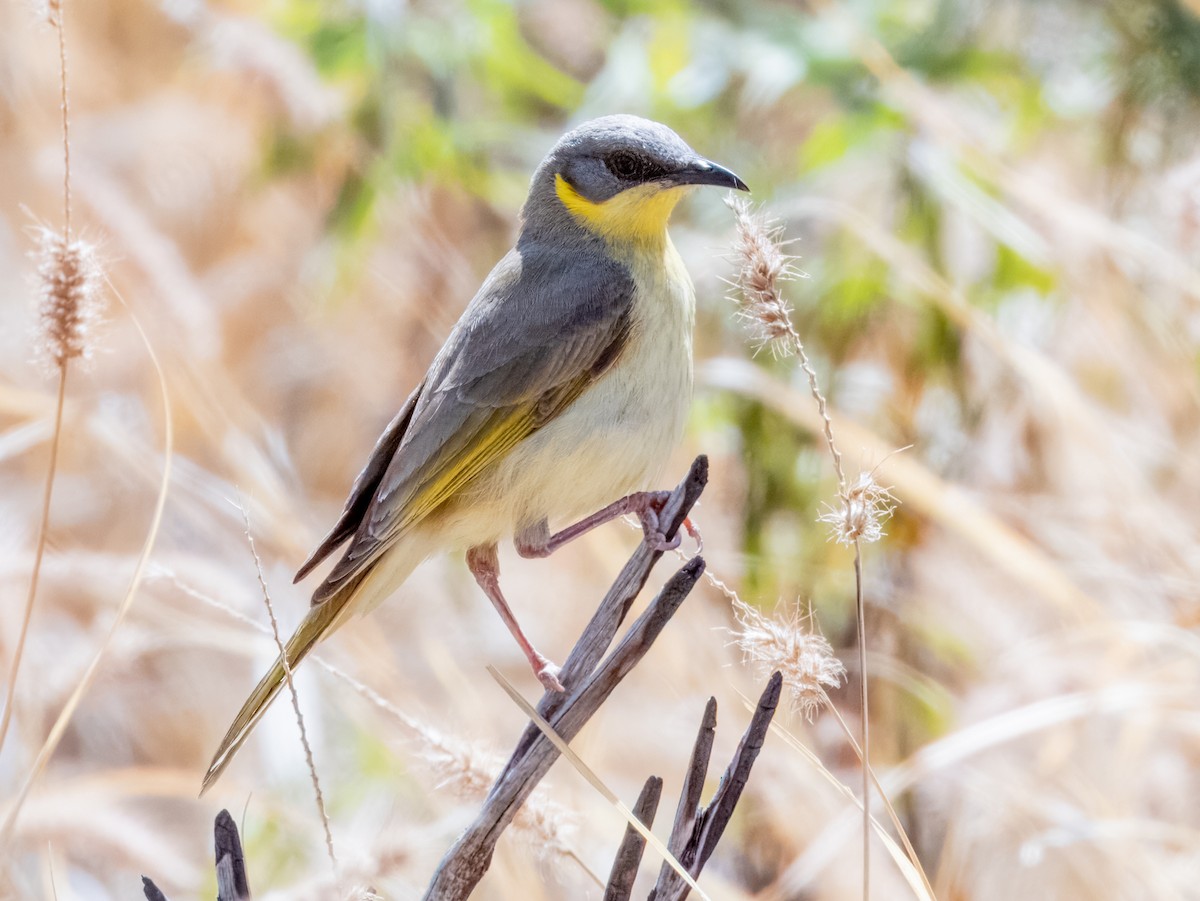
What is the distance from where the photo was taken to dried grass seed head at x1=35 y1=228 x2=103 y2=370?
1804 millimetres

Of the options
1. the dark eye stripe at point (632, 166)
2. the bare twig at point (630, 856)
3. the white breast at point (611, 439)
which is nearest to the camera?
the bare twig at point (630, 856)

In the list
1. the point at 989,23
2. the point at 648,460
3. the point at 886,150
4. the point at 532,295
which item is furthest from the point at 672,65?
the point at 648,460

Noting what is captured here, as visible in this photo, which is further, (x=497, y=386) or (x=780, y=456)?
(x=780, y=456)

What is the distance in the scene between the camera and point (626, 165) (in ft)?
8.98

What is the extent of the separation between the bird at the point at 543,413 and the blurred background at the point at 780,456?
548 mm

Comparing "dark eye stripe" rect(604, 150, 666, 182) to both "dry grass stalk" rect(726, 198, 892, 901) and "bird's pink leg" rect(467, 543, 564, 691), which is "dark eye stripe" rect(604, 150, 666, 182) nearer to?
"bird's pink leg" rect(467, 543, 564, 691)

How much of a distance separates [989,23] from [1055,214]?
932 millimetres

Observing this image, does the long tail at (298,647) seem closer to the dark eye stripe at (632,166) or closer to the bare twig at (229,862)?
the bare twig at (229,862)

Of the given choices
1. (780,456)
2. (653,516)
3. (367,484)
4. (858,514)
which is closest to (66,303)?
(367,484)

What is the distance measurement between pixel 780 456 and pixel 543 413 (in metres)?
1.55

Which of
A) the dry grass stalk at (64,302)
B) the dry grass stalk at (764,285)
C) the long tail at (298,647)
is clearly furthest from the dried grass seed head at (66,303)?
the dry grass stalk at (764,285)

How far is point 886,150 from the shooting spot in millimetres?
4074

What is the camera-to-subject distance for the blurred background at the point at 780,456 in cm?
348

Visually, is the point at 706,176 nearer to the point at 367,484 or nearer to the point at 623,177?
the point at 623,177
